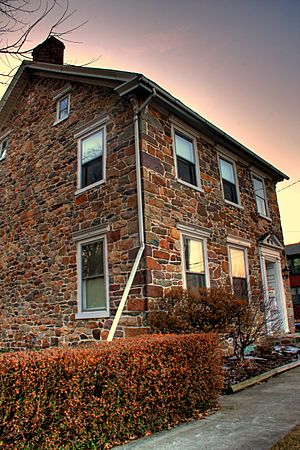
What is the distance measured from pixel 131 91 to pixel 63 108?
3528 mm

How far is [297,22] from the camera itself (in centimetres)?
680

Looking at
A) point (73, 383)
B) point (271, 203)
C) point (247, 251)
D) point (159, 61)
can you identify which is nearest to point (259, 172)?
point (271, 203)

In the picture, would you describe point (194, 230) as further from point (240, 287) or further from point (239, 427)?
point (239, 427)

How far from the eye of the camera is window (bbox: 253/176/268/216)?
1341 cm

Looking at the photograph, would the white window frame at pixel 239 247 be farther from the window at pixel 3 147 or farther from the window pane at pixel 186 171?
the window at pixel 3 147

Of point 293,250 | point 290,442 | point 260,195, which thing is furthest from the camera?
point 293,250

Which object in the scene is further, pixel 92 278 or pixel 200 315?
pixel 92 278

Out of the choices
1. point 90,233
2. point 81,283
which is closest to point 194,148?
point 90,233

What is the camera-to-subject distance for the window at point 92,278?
8.75 meters

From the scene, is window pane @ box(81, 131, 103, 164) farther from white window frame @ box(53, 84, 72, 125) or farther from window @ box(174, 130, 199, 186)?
window @ box(174, 130, 199, 186)

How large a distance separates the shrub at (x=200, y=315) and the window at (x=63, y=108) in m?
6.82

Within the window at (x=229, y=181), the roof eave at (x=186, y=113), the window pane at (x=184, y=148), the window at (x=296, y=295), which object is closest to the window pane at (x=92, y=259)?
the window pane at (x=184, y=148)

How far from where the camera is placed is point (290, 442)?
3.66 metres

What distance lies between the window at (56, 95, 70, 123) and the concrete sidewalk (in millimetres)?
8891
